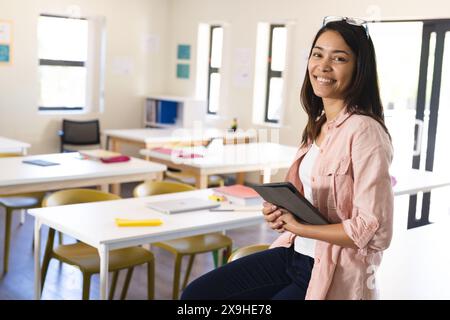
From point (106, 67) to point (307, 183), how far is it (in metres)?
6.64

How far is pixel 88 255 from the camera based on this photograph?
11.6ft

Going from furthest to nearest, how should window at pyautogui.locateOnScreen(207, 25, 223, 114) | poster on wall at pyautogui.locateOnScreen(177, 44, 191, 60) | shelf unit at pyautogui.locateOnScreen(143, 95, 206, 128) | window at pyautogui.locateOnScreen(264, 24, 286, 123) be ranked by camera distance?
poster on wall at pyautogui.locateOnScreen(177, 44, 191, 60) → window at pyautogui.locateOnScreen(207, 25, 223, 114) → shelf unit at pyautogui.locateOnScreen(143, 95, 206, 128) → window at pyautogui.locateOnScreen(264, 24, 286, 123)

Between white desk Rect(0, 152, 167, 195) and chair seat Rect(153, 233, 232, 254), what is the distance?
93cm

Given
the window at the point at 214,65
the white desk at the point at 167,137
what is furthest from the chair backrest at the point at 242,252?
the window at the point at 214,65

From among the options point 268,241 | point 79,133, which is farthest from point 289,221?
point 79,133

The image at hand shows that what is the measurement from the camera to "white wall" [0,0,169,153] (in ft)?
24.6

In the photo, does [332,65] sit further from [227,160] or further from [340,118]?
[227,160]

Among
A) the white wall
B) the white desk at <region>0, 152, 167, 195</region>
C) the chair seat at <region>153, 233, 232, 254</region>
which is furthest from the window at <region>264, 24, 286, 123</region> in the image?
the chair seat at <region>153, 233, 232, 254</region>

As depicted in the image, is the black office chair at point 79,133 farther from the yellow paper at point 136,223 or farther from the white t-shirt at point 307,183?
the white t-shirt at point 307,183

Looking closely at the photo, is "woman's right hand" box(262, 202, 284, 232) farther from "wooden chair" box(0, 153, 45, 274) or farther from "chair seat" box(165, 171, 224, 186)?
"chair seat" box(165, 171, 224, 186)

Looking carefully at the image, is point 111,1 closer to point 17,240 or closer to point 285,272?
point 17,240

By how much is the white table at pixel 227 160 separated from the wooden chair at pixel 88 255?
138 centimetres

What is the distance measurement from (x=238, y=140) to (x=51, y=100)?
2424 millimetres

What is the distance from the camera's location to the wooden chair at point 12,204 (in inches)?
182
